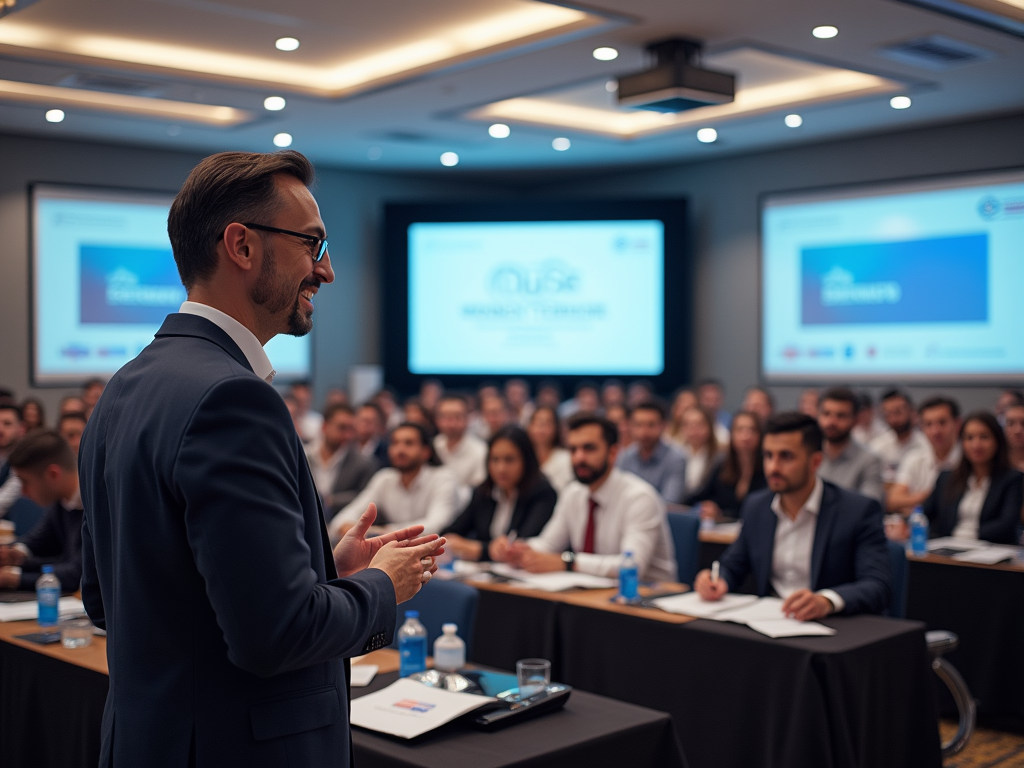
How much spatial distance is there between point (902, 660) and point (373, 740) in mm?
1898

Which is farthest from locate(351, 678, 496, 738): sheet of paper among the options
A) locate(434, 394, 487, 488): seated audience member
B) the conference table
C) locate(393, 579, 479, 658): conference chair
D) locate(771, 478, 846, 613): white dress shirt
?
locate(434, 394, 487, 488): seated audience member

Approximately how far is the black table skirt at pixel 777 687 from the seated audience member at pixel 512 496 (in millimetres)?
1344

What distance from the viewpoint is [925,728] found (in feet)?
11.1

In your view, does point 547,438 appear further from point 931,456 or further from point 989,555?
point 989,555

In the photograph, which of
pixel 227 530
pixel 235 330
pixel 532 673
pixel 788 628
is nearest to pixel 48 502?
pixel 532 673

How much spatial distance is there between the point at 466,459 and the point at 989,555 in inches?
146

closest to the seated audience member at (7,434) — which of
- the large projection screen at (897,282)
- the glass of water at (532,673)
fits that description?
the glass of water at (532,673)

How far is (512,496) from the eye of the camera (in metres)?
5.39

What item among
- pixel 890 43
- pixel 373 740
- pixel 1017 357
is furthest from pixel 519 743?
pixel 1017 357

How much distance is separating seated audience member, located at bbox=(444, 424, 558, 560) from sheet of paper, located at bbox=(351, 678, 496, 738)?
2551mm

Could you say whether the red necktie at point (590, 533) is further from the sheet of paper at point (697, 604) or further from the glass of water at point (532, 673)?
the glass of water at point (532, 673)

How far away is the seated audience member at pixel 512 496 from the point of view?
5.22 metres

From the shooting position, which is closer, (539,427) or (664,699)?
(664,699)

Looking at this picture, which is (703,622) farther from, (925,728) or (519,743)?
(519,743)
